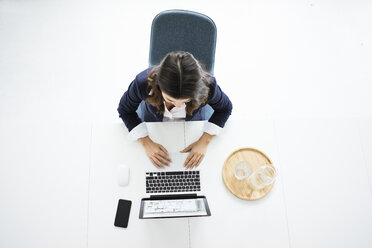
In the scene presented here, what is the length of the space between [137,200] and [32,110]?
1223 mm

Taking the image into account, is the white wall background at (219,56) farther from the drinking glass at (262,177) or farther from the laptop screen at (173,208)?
the laptop screen at (173,208)

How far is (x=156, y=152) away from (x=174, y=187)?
0.19m

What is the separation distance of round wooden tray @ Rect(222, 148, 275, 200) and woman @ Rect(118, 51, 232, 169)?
146mm

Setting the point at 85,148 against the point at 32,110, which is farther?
the point at 32,110

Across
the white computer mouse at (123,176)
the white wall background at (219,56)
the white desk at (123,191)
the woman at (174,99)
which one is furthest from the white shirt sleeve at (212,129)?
the white wall background at (219,56)

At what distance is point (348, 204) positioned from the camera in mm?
1209

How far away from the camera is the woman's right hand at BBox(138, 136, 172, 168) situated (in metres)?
1.16

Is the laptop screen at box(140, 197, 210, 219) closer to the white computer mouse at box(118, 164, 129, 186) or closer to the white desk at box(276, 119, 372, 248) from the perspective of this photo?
the white computer mouse at box(118, 164, 129, 186)

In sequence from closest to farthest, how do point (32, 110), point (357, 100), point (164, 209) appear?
point (164, 209) → point (32, 110) → point (357, 100)

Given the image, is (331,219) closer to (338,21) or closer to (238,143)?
(238,143)

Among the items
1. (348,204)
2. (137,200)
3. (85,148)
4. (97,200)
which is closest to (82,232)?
(97,200)

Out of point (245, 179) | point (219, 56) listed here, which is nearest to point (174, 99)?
point (245, 179)

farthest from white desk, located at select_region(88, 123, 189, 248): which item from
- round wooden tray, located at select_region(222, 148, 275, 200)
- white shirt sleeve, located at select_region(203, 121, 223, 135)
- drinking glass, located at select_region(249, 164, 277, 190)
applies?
drinking glass, located at select_region(249, 164, 277, 190)

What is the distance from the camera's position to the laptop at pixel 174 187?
108 centimetres
